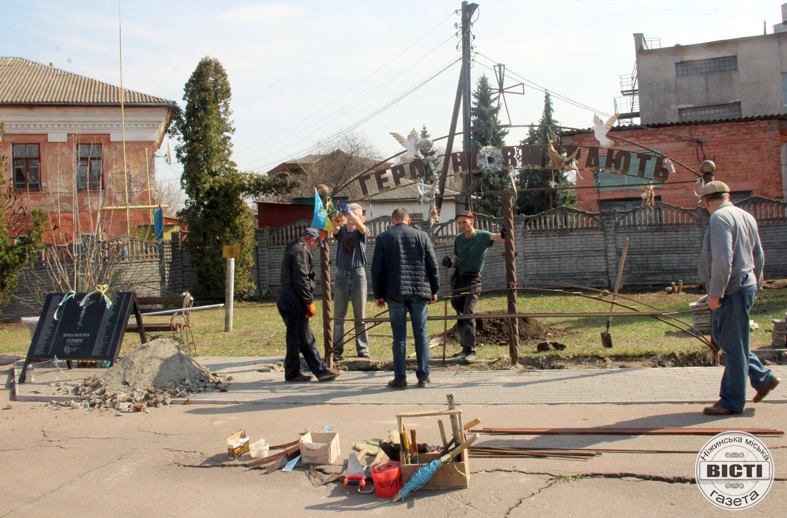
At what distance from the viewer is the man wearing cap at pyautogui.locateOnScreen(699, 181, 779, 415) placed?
6.33m

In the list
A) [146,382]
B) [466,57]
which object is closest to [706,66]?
[466,57]

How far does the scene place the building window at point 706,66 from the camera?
3981 centimetres

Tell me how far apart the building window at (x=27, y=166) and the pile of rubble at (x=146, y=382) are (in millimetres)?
24584

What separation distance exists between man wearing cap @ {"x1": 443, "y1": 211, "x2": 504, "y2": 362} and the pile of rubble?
313 centimetres

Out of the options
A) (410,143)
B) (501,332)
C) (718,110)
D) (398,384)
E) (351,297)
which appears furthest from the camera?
(718,110)

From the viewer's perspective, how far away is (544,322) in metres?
13.7

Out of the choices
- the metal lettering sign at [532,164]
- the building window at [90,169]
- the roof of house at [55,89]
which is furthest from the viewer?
the roof of house at [55,89]

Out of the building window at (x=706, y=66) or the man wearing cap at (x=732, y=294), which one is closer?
the man wearing cap at (x=732, y=294)

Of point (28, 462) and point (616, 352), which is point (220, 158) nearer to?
point (616, 352)

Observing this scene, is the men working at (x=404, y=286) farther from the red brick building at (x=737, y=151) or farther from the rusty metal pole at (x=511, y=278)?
the red brick building at (x=737, y=151)

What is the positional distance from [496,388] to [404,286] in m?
1.47

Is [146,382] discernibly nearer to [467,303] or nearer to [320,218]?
[320,218]

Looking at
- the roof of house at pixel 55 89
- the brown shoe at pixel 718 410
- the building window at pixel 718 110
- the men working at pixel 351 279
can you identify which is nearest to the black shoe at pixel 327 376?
the men working at pixel 351 279

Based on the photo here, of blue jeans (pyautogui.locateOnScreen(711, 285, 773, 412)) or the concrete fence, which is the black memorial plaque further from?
the concrete fence
